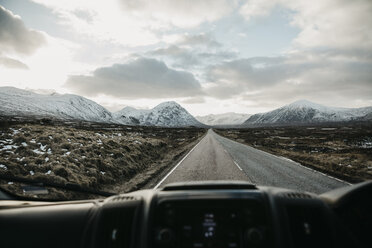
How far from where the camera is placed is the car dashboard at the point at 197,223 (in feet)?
6.83

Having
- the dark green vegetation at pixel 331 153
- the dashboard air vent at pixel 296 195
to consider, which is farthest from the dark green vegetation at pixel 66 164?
the dark green vegetation at pixel 331 153

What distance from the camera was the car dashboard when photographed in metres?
2.08

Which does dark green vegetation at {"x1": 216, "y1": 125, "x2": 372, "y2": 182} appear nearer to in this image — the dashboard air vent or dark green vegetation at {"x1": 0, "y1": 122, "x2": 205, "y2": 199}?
the dashboard air vent

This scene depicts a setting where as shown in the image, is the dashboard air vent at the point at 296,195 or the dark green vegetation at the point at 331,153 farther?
the dark green vegetation at the point at 331,153

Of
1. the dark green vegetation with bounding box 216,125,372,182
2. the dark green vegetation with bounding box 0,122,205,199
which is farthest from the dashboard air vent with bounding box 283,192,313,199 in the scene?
the dark green vegetation with bounding box 216,125,372,182

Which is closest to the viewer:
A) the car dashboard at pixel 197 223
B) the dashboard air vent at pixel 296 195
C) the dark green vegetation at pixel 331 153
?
the car dashboard at pixel 197 223

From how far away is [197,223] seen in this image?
221 cm

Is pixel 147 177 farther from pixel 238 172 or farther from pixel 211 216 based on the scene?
pixel 211 216

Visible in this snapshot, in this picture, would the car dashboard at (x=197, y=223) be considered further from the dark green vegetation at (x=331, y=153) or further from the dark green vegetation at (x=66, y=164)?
the dark green vegetation at (x=331, y=153)

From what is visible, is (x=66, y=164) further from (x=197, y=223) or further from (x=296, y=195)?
(x=296, y=195)

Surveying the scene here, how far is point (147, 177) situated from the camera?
9.96 m

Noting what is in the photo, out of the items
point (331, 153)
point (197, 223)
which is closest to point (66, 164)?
Result: point (197, 223)

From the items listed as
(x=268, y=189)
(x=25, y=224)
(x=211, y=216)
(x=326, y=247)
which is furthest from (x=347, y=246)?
(x=25, y=224)

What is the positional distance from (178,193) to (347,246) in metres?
1.63
